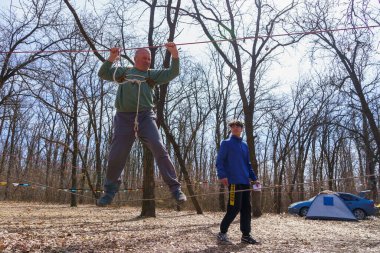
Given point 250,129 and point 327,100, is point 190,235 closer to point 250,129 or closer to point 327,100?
point 250,129

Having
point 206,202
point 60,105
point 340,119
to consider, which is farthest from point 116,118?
point 340,119

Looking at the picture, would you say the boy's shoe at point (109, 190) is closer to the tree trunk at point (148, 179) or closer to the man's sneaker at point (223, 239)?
the man's sneaker at point (223, 239)

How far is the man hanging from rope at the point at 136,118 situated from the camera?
15.1 feet

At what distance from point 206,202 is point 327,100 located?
13.8 metres

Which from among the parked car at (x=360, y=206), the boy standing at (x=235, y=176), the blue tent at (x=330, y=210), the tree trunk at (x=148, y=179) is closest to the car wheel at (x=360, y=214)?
the parked car at (x=360, y=206)

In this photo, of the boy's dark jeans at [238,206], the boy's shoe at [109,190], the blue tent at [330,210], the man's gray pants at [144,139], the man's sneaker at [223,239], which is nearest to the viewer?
the man's gray pants at [144,139]

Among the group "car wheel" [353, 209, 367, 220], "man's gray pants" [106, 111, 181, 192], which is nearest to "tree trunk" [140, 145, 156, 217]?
"man's gray pants" [106, 111, 181, 192]

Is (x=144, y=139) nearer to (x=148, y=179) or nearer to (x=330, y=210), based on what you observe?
(x=148, y=179)

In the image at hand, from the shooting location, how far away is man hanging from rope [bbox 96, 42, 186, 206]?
4590 millimetres

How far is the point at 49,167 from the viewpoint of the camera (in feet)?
102

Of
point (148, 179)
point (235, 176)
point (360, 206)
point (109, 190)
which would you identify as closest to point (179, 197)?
point (109, 190)

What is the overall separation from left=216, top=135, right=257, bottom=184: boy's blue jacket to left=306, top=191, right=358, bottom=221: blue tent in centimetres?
908

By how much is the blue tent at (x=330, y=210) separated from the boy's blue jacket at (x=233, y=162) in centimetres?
908

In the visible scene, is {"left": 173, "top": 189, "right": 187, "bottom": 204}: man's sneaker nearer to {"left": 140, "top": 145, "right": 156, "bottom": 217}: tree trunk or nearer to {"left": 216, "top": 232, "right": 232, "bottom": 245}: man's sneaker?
{"left": 216, "top": 232, "right": 232, "bottom": 245}: man's sneaker
